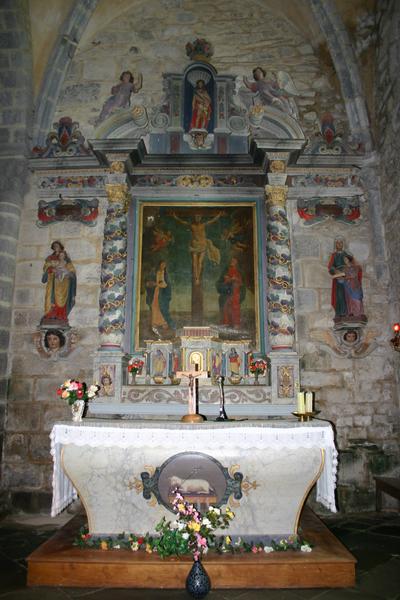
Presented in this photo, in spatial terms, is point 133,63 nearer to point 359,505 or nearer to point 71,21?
point 71,21

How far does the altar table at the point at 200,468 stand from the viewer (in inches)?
159

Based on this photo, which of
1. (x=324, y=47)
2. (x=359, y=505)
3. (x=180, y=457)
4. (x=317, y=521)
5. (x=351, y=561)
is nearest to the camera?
(x=351, y=561)

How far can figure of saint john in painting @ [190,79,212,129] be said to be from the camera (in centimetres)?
730

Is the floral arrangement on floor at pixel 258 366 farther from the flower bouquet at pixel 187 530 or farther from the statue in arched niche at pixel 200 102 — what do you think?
the statue in arched niche at pixel 200 102

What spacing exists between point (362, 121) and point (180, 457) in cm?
583

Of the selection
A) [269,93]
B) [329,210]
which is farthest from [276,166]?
[269,93]

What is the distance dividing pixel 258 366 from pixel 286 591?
9.64 feet

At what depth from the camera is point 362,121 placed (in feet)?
24.0

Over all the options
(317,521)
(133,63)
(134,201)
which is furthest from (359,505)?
(133,63)

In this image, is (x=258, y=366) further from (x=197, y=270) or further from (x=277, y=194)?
(x=277, y=194)

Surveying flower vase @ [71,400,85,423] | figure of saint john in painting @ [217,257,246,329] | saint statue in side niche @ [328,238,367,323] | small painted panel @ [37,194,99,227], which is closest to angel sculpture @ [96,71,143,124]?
small painted panel @ [37,194,99,227]

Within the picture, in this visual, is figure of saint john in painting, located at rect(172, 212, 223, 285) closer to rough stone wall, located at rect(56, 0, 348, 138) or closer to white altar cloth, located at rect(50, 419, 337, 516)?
rough stone wall, located at rect(56, 0, 348, 138)

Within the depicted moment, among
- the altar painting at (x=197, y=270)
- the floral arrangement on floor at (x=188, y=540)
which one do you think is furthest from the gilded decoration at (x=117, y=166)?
the floral arrangement on floor at (x=188, y=540)

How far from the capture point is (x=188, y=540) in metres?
3.45
